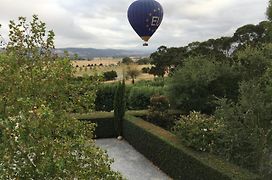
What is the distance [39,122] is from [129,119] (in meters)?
14.4

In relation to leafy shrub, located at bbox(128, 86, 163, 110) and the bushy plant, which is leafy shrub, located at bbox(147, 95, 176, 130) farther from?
leafy shrub, located at bbox(128, 86, 163, 110)

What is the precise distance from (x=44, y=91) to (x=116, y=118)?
14.5m

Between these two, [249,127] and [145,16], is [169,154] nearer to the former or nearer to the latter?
[249,127]

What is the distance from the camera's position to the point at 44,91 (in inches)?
210

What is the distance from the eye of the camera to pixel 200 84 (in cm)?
1859

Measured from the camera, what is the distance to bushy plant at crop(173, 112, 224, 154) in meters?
12.1

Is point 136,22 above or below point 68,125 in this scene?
above

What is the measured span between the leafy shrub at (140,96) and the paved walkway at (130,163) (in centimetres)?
Result: 820

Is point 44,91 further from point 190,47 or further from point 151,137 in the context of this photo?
point 190,47

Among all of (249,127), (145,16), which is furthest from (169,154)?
(145,16)

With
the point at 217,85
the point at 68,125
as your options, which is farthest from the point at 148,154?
the point at 68,125

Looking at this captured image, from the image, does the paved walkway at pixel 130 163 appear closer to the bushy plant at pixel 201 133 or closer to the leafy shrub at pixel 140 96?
the bushy plant at pixel 201 133

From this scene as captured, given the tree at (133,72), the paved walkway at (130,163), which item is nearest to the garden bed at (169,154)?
the paved walkway at (130,163)

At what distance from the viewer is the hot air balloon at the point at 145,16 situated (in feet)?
76.8
